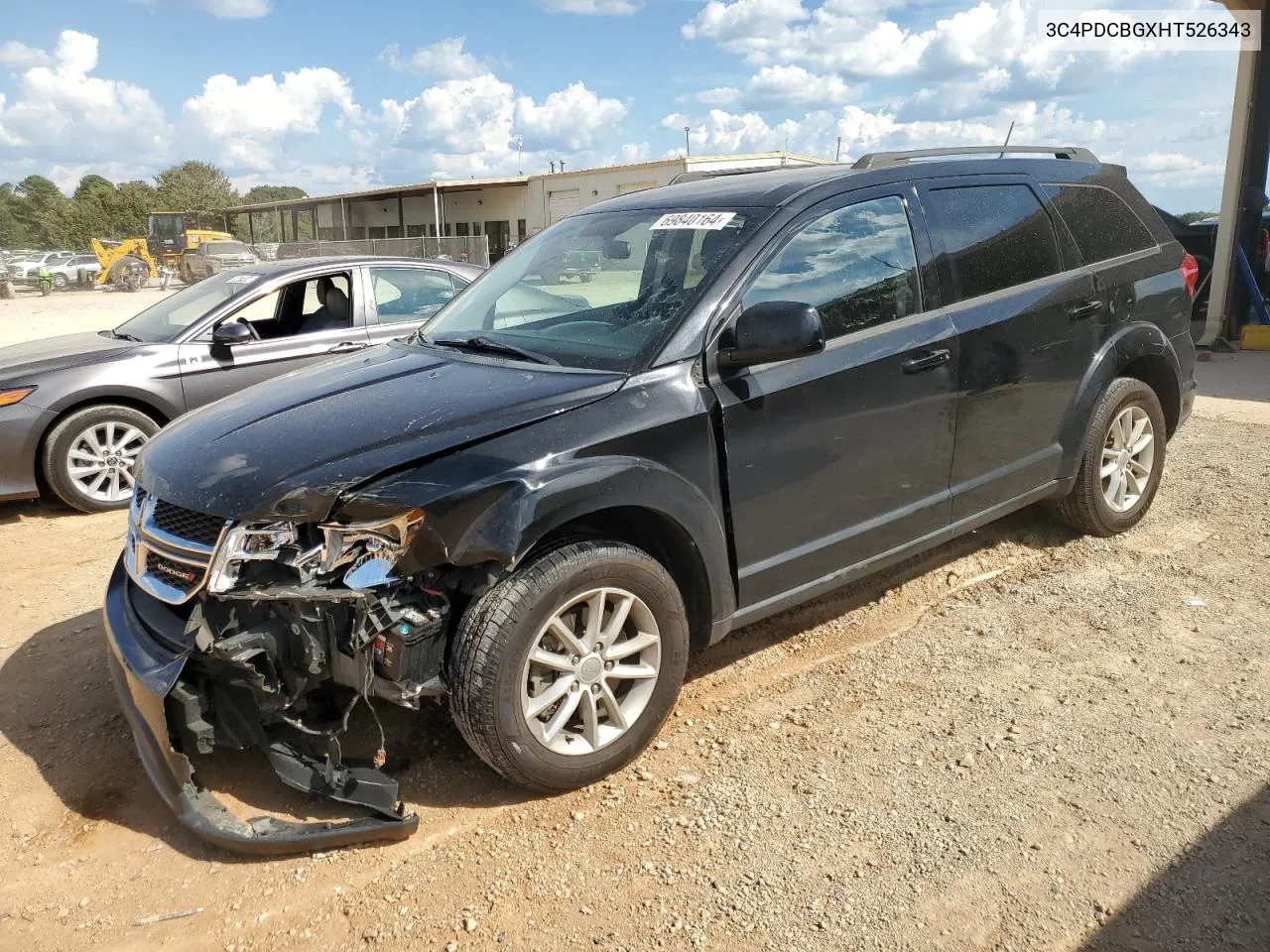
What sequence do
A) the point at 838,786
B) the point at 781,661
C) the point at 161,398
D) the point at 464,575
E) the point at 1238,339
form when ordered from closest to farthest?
1. the point at 464,575
2. the point at 838,786
3. the point at 781,661
4. the point at 161,398
5. the point at 1238,339

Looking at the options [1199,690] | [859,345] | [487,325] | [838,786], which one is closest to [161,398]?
[487,325]

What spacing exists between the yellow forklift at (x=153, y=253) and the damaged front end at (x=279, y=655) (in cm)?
3993

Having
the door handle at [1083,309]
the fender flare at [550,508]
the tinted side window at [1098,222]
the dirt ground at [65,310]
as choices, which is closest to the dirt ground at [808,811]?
the fender flare at [550,508]

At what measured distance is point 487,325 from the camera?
13.1 ft

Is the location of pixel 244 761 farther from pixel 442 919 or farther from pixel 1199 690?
pixel 1199 690

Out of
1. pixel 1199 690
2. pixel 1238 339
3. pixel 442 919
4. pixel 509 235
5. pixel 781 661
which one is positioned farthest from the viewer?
pixel 509 235

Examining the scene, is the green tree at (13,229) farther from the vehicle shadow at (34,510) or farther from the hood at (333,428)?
the hood at (333,428)

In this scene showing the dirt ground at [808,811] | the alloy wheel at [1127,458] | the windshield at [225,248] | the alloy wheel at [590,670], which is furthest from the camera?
the windshield at [225,248]

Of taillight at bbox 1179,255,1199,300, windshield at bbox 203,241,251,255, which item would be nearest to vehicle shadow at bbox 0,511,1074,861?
taillight at bbox 1179,255,1199,300

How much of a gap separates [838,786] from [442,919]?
1.27m

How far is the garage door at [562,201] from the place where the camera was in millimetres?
40219

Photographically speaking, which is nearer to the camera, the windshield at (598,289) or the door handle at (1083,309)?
the windshield at (598,289)

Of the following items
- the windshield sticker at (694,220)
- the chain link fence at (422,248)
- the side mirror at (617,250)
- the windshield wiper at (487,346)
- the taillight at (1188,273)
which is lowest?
the windshield wiper at (487,346)

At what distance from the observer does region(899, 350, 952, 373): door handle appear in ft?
12.2
